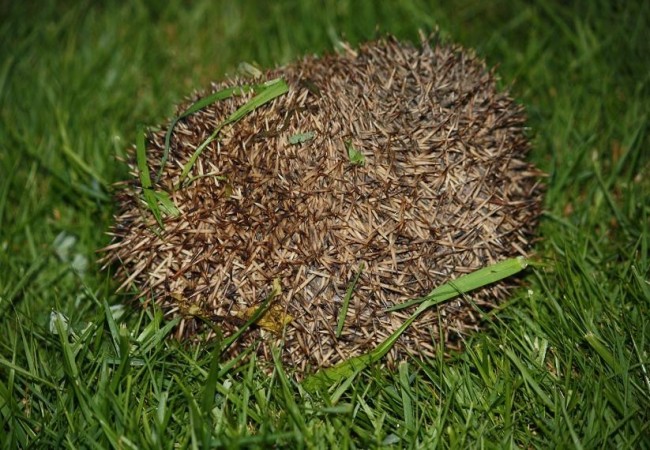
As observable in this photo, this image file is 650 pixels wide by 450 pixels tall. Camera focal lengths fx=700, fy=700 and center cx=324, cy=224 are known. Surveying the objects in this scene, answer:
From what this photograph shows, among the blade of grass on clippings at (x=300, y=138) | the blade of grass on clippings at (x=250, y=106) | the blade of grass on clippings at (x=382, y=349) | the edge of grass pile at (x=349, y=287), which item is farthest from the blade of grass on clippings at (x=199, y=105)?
the blade of grass on clippings at (x=382, y=349)

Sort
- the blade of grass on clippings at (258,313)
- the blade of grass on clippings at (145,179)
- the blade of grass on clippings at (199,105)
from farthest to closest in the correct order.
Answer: the blade of grass on clippings at (199,105), the blade of grass on clippings at (145,179), the blade of grass on clippings at (258,313)

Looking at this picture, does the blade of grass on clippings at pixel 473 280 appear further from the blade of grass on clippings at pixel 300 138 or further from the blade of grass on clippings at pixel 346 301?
the blade of grass on clippings at pixel 300 138

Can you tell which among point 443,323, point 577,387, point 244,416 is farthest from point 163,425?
point 577,387

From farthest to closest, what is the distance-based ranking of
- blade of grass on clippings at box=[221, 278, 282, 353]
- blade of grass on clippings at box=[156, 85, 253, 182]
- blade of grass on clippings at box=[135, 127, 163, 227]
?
blade of grass on clippings at box=[156, 85, 253, 182] < blade of grass on clippings at box=[135, 127, 163, 227] < blade of grass on clippings at box=[221, 278, 282, 353]

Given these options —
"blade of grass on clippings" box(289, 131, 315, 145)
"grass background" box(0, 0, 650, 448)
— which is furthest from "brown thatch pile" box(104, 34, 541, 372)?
"grass background" box(0, 0, 650, 448)

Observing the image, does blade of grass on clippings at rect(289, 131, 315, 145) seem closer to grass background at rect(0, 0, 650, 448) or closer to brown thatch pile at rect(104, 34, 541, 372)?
brown thatch pile at rect(104, 34, 541, 372)

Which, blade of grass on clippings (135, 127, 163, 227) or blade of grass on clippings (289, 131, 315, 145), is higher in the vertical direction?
blade of grass on clippings (135, 127, 163, 227)

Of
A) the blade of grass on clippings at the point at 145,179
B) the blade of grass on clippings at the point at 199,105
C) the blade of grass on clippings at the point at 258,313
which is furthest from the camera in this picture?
the blade of grass on clippings at the point at 199,105

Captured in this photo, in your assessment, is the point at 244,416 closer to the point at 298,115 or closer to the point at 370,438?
the point at 370,438
